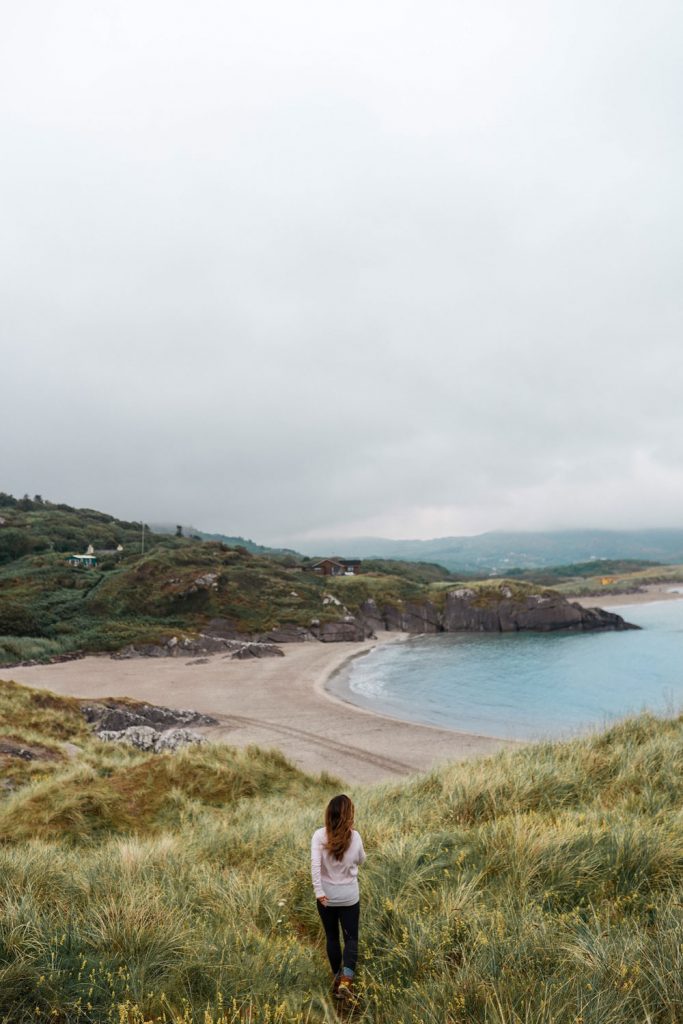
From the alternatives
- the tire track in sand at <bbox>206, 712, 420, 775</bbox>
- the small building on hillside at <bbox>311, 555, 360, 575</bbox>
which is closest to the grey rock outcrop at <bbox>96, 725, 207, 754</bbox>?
the tire track in sand at <bbox>206, 712, 420, 775</bbox>

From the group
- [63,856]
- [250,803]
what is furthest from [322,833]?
[250,803]

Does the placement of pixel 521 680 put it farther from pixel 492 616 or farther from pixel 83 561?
pixel 83 561

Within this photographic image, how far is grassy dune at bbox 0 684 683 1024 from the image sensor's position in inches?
131

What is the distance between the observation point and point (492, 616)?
70.0 meters

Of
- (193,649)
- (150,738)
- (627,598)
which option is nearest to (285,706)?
(150,738)

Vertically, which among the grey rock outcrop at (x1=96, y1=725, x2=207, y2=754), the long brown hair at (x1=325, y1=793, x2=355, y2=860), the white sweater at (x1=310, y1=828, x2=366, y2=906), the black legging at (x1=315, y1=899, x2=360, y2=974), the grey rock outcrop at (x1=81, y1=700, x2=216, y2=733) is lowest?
the grey rock outcrop at (x1=81, y1=700, x2=216, y2=733)

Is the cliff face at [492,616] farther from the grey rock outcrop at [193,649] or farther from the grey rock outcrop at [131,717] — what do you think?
the grey rock outcrop at [131,717]

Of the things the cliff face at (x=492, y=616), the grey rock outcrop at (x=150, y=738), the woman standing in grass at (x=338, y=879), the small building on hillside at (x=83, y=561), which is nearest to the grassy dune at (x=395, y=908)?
the woman standing in grass at (x=338, y=879)

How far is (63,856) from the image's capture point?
269 inches

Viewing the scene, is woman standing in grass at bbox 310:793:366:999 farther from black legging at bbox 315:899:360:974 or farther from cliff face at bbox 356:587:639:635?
cliff face at bbox 356:587:639:635

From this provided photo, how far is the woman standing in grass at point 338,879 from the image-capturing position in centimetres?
424

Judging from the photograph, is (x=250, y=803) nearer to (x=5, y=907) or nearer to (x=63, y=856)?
(x=63, y=856)

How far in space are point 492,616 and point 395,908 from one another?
2716 inches

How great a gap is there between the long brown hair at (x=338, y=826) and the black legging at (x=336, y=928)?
1.30 feet
